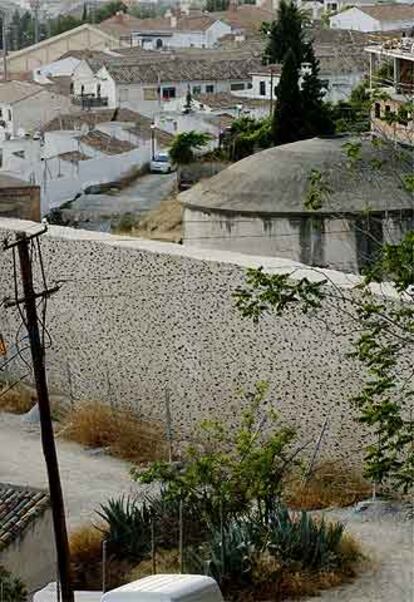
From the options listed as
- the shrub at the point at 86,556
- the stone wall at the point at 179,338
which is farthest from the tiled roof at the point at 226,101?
the shrub at the point at 86,556

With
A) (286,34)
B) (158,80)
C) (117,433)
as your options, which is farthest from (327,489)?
(158,80)

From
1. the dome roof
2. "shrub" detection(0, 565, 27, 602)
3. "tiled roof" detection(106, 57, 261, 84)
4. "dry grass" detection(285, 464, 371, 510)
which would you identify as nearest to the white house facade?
"tiled roof" detection(106, 57, 261, 84)

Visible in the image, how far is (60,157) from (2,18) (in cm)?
6099

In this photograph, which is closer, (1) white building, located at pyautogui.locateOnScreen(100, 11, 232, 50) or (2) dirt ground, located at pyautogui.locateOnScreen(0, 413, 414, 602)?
(2) dirt ground, located at pyautogui.locateOnScreen(0, 413, 414, 602)

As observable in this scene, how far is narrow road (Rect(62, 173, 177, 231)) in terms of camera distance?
2817 centimetres

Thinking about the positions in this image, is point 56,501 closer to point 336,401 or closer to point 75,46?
point 336,401

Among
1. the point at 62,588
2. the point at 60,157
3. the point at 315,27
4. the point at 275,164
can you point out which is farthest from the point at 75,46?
the point at 62,588

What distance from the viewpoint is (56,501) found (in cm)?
942

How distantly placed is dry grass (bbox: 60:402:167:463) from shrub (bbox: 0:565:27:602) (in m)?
3.62

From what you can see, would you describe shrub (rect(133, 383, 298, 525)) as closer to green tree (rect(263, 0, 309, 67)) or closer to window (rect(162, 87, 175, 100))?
green tree (rect(263, 0, 309, 67))

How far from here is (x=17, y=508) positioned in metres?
10.7

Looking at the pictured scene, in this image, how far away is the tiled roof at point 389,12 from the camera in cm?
6500

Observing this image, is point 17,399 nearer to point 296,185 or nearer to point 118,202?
point 296,185

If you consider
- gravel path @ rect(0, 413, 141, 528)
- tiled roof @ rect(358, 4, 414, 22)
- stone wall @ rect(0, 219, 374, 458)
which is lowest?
gravel path @ rect(0, 413, 141, 528)
